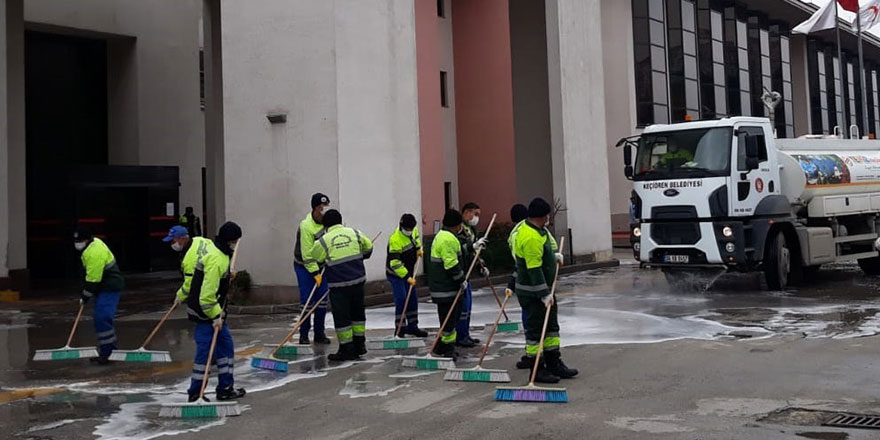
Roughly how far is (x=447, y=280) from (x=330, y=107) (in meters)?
7.01

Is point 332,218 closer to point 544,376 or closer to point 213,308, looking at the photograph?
point 213,308

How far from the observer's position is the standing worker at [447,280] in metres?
10.5

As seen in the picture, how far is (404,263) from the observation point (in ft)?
38.6

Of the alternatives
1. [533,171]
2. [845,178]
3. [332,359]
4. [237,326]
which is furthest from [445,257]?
[533,171]

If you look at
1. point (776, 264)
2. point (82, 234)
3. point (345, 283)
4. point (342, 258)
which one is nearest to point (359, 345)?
point (345, 283)

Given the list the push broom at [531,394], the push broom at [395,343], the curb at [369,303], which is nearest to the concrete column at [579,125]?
the curb at [369,303]

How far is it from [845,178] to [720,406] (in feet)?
42.2

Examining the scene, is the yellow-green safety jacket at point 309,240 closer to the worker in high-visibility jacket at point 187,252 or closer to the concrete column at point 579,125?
the worker in high-visibility jacket at point 187,252

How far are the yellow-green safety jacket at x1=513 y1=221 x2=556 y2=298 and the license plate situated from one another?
7.81 m

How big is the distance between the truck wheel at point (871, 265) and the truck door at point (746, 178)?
17.6 ft

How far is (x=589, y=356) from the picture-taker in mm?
10344

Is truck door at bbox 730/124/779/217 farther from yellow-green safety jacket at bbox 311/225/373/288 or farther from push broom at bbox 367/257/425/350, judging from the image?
yellow-green safety jacket at bbox 311/225/373/288

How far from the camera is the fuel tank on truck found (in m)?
17.3

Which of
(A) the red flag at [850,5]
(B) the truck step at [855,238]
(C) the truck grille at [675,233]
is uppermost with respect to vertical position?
(A) the red flag at [850,5]
